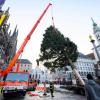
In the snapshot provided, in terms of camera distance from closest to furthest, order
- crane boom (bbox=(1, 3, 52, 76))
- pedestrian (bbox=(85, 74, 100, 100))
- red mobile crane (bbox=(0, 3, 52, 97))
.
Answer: pedestrian (bbox=(85, 74, 100, 100)), red mobile crane (bbox=(0, 3, 52, 97)), crane boom (bbox=(1, 3, 52, 76))

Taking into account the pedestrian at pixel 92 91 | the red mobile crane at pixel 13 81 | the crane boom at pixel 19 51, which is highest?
the crane boom at pixel 19 51

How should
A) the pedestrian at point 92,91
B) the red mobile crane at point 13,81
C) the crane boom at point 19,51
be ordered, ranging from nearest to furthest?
the pedestrian at point 92,91 → the red mobile crane at point 13,81 → the crane boom at point 19,51

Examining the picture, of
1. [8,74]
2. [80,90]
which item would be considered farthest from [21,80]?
[80,90]

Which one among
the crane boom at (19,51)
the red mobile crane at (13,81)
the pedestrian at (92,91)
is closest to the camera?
the pedestrian at (92,91)

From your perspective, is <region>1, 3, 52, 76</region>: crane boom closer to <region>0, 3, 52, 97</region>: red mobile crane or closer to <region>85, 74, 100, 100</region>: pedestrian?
<region>0, 3, 52, 97</region>: red mobile crane

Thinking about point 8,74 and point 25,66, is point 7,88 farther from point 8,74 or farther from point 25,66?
point 25,66

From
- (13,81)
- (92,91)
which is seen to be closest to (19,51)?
(13,81)

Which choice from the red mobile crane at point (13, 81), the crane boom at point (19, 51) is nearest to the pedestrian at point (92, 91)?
the red mobile crane at point (13, 81)

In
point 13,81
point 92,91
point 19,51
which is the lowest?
point 92,91

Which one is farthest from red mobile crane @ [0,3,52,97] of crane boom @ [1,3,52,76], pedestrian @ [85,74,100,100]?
A: pedestrian @ [85,74,100,100]

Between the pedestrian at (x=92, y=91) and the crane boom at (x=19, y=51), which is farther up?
the crane boom at (x=19, y=51)

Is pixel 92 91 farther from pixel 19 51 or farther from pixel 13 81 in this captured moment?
pixel 19 51

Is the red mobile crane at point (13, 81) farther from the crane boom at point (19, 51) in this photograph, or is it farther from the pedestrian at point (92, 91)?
the pedestrian at point (92, 91)

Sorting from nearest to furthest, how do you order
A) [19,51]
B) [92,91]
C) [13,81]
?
1. [92,91]
2. [13,81]
3. [19,51]
